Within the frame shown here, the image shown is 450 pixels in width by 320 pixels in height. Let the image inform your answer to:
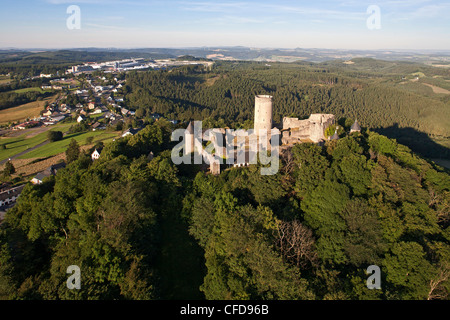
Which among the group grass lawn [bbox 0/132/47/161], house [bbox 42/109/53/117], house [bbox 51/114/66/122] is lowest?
grass lawn [bbox 0/132/47/161]

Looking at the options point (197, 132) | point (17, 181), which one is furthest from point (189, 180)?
point (17, 181)

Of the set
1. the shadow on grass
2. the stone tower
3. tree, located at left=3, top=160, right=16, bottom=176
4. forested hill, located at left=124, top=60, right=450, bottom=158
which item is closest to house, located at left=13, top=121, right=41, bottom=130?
forested hill, located at left=124, top=60, right=450, bottom=158

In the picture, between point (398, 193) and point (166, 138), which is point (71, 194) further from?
point (398, 193)

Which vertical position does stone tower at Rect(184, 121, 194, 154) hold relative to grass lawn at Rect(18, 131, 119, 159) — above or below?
above

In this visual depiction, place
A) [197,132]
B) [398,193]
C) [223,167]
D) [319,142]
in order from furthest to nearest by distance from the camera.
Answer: [197,132], [319,142], [223,167], [398,193]

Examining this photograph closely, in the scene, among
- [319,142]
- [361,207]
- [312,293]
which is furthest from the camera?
[319,142]

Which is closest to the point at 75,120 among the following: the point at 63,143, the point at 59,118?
the point at 59,118

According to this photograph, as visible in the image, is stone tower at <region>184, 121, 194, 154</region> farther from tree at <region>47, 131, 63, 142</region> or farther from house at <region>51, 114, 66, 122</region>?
house at <region>51, 114, 66, 122</region>
